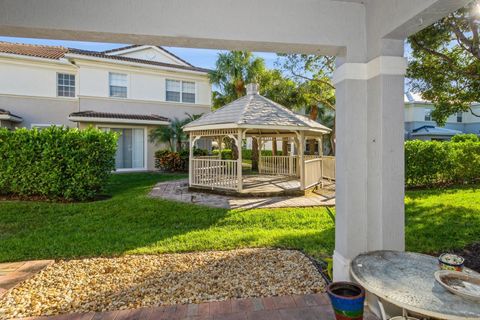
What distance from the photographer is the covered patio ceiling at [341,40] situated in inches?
129

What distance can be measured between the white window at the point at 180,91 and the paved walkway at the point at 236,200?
952 cm

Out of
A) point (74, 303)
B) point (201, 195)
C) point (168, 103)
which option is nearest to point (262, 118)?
point (201, 195)

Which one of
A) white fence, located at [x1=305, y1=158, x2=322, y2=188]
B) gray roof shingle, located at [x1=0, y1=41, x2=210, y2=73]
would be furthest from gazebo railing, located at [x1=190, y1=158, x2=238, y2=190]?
gray roof shingle, located at [x1=0, y1=41, x2=210, y2=73]

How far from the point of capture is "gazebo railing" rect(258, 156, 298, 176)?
15.7 meters

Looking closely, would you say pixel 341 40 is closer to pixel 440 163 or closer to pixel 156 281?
pixel 156 281

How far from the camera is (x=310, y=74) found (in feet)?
63.1

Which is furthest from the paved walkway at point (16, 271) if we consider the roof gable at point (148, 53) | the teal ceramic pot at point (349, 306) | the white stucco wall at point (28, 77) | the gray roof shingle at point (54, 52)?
the roof gable at point (148, 53)

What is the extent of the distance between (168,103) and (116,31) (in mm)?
16720

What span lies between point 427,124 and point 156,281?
34.6 meters

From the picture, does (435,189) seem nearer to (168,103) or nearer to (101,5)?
(101,5)

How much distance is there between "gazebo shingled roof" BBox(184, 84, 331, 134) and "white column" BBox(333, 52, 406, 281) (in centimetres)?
697

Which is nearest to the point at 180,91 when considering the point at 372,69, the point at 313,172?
the point at 313,172

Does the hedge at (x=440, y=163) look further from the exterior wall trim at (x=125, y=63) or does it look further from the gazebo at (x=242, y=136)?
the exterior wall trim at (x=125, y=63)

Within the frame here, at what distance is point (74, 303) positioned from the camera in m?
3.68
